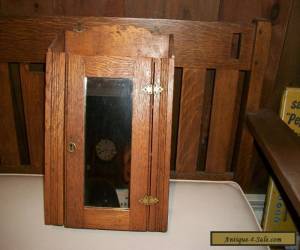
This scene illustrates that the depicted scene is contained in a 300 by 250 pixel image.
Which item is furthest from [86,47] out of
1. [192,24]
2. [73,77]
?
[192,24]

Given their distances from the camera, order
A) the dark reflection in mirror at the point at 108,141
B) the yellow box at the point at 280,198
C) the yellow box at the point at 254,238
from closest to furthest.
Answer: the yellow box at the point at 254,238 → the dark reflection in mirror at the point at 108,141 → the yellow box at the point at 280,198

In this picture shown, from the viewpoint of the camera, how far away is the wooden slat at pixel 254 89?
2.95 ft

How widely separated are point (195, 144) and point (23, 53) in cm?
53

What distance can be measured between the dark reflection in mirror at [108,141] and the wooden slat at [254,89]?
41 centimetres

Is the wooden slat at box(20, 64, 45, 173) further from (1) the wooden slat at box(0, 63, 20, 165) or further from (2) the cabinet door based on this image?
(2) the cabinet door

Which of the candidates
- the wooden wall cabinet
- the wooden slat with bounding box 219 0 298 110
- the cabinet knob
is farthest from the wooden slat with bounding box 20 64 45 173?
the wooden slat with bounding box 219 0 298 110

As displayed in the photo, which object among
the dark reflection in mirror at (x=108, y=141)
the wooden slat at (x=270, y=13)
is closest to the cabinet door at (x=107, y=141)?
the dark reflection in mirror at (x=108, y=141)

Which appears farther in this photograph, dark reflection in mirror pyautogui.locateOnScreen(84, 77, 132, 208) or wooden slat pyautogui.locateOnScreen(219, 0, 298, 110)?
wooden slat pyautogui.locateOnScreen(219, 0, 298, 110)

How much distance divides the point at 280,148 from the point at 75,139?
0.44m

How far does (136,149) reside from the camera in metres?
0.70

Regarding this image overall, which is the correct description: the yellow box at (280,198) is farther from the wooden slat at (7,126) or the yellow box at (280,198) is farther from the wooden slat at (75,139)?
the wooden slat at (7,126)

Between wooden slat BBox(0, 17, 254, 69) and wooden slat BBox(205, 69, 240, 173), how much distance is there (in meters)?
0.04

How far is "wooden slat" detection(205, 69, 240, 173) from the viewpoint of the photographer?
94 cm

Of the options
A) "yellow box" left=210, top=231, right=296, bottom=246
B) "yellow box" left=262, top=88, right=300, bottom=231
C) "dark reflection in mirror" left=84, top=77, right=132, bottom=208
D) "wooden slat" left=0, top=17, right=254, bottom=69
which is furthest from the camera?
"yellow box" left=262, top=88, right=300, bottom=231
